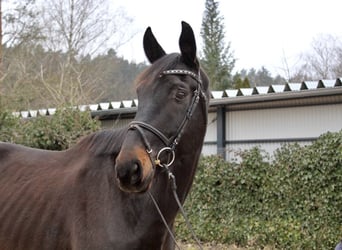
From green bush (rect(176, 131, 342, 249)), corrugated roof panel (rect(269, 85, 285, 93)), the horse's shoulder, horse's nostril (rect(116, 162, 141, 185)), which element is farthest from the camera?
corrugated roof panel (rect(269, 85, 285, 93))

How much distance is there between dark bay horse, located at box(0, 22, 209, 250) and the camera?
8.89ft

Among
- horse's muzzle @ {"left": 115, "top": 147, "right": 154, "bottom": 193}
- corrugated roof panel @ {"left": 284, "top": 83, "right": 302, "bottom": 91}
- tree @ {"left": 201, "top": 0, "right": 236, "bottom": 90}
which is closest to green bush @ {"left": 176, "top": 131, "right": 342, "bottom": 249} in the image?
corrugated roof panel @ {"left": 284, "top": 83, "right": 302, "bottom": 91}

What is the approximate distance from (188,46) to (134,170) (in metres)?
0.90

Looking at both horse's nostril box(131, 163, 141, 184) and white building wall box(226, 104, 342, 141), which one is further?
white building wall box(226, 104, 342, 141)

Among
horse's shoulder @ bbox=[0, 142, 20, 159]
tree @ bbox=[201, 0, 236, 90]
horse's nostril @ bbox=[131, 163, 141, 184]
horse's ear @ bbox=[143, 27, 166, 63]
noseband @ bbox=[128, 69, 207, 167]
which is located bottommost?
tree @ bbox=[201, 0, 236, 90]

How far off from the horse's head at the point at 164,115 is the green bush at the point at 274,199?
593 cm

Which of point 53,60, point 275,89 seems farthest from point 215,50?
point 275,89

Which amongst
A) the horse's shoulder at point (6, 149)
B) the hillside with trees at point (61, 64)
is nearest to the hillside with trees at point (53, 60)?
the hillside with trees at point (61, 64)

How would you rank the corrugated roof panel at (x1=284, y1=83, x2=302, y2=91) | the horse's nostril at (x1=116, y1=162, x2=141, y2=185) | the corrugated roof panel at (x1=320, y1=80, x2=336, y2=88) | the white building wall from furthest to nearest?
the corrugated roof panel at (x1=284, y1=83, x2=302, y2=91) → the white building wall → the corrugated roof panel at (x1=320, y1=80, x2=336, y2=88) → the horse's nostril at (x1=116, y1=162, x2=141, y2=185)

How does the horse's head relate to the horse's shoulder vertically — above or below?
above

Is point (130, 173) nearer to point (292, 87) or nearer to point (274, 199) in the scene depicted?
point (274, 199)

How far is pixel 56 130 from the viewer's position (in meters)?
9.85

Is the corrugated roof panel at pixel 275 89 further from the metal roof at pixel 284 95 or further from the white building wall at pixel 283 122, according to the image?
the white building wall at pixel 283 122

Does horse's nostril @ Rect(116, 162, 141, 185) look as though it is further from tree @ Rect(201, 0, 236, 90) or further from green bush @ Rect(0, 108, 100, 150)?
tree @ Rect(201, 0, 236, 90)
